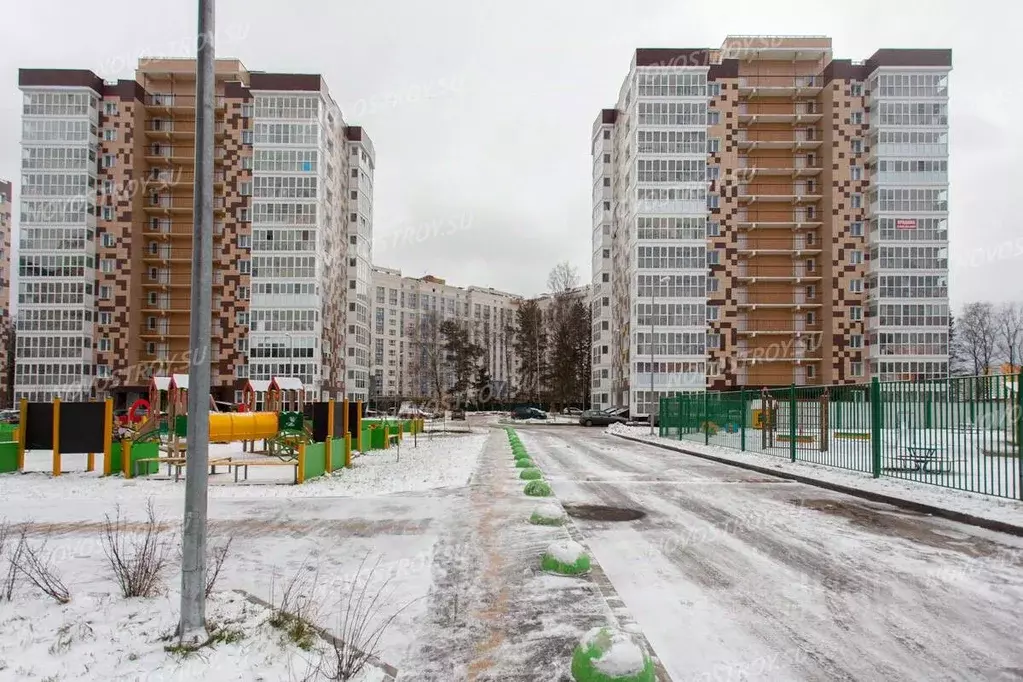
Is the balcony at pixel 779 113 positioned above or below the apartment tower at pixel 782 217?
above

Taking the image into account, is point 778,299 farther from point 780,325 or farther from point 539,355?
point 539,355

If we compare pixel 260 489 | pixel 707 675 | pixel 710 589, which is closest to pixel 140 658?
pixel 707 675

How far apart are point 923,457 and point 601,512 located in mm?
6634

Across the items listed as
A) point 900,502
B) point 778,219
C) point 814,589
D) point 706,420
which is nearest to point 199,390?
point 814,589

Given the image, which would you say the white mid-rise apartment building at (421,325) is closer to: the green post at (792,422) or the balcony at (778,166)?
the balcony at (778,166)

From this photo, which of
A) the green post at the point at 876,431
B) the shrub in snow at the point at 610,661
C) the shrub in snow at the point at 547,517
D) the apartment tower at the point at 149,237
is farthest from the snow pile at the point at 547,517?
the apartment tower at the point at 149,237

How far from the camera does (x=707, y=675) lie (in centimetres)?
411

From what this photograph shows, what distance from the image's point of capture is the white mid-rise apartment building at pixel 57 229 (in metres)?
63.0

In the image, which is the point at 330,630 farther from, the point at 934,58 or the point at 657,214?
the point at 934,58

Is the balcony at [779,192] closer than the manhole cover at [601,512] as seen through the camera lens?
No

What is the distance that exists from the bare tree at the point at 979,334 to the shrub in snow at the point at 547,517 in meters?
85.8

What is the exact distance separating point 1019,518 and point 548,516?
6.18m

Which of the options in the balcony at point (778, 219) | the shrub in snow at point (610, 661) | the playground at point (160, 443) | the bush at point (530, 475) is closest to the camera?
the shrub in snow at point (610, 661)

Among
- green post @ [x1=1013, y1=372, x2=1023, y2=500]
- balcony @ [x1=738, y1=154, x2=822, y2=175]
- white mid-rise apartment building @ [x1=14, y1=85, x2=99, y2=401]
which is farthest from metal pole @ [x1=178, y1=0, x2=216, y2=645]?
white mid-rise apartment building @ [x1=14, y1=85, x2=99, y2=401]
